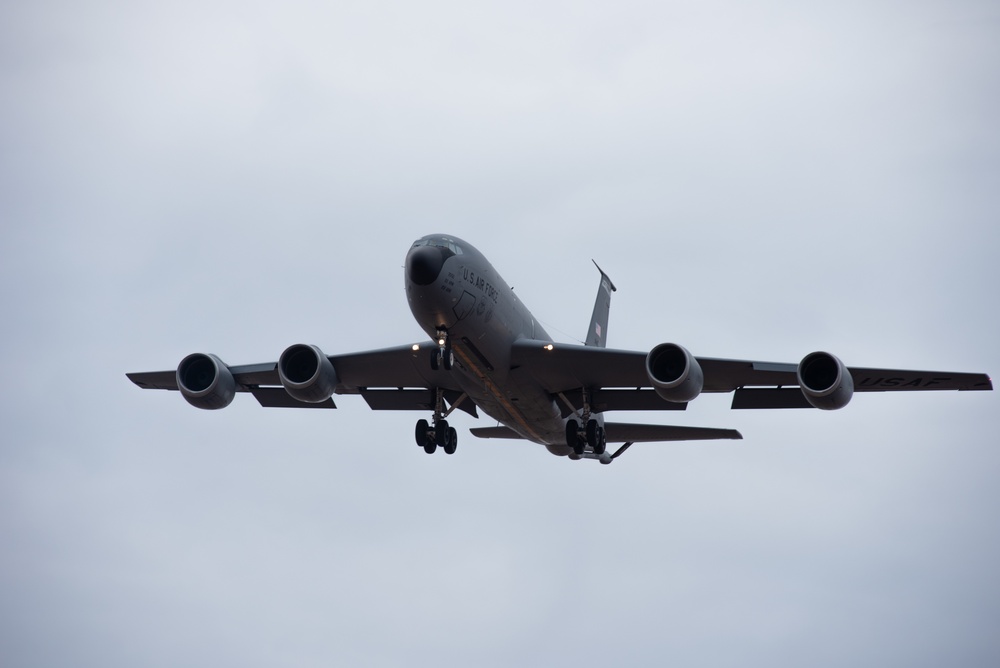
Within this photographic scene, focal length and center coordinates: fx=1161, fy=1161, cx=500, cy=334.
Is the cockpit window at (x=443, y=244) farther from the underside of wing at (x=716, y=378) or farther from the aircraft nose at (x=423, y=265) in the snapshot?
the underside of wing at (x=716, y=378)

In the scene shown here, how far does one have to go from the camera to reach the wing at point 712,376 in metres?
30.1

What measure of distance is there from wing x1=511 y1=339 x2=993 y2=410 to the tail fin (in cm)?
719

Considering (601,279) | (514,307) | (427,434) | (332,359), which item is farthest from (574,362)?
(601,279)

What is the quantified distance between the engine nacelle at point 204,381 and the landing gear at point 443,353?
7237 mm

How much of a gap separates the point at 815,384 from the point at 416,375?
11.2 m

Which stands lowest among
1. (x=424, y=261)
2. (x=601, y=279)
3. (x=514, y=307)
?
(x=424, y=261)

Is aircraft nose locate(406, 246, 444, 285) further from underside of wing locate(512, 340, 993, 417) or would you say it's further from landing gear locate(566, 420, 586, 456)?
landing gear locate(566, 420, 586, 456)

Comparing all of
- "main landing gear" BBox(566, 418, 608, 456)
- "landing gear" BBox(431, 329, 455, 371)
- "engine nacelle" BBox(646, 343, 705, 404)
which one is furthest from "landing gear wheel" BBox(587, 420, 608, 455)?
"landing gear" BBox(431, 329, 455, 371)

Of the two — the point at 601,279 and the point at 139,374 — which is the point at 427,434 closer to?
the point at 139,374

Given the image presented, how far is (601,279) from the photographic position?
41.6 meters

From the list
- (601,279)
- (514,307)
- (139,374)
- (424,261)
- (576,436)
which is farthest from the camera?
Answer: (601,279)

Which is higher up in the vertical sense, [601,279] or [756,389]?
[601,279]

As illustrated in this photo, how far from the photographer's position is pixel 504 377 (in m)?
30.5

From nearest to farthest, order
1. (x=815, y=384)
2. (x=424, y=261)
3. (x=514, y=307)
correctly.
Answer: (x=424, y=261) → (x=815, y=384) → (x=514, y=307)
